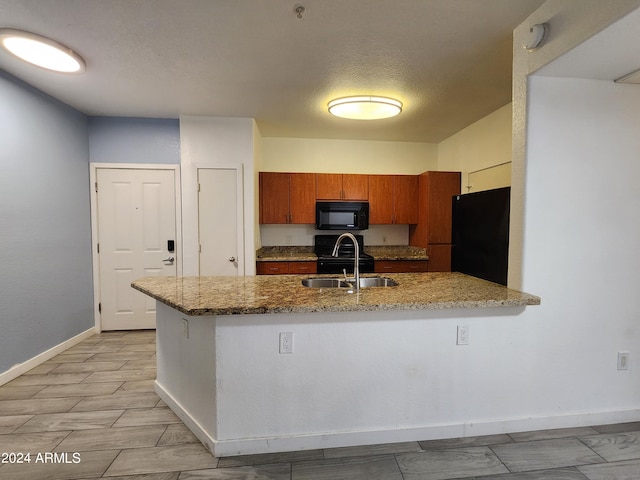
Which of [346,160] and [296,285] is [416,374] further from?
[346,160]

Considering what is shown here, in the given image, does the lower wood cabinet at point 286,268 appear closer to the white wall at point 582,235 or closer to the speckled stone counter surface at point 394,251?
the speckled stone counter surface at point 394,251

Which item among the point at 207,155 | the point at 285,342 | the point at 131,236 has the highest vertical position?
the point at 207,155

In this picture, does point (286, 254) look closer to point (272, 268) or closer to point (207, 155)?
point (272, 268)

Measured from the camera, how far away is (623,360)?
6.64ft

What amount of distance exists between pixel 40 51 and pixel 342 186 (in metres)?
3.15

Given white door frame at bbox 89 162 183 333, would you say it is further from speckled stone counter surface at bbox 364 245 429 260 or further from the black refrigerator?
the black refrigerator

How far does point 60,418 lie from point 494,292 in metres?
2.92

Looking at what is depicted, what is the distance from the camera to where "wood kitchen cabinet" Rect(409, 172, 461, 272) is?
4082 mm

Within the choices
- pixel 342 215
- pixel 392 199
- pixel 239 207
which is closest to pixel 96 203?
pixel 239 207

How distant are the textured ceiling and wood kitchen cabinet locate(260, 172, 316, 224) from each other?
35.8 inches

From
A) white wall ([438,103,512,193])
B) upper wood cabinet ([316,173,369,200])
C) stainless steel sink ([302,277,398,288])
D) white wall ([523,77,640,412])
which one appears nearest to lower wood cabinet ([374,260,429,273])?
upper wood cabinet ([316,173,369,200])

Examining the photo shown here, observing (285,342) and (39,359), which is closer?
(285,342)

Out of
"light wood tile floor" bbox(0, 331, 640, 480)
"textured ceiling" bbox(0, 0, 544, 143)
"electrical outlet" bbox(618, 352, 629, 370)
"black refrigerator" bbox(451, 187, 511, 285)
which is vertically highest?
"textured ceiling" bbox(0, 0, 544, 143)

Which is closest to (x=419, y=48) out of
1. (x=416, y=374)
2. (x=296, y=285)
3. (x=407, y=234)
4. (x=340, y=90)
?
(x=340, y=90)
